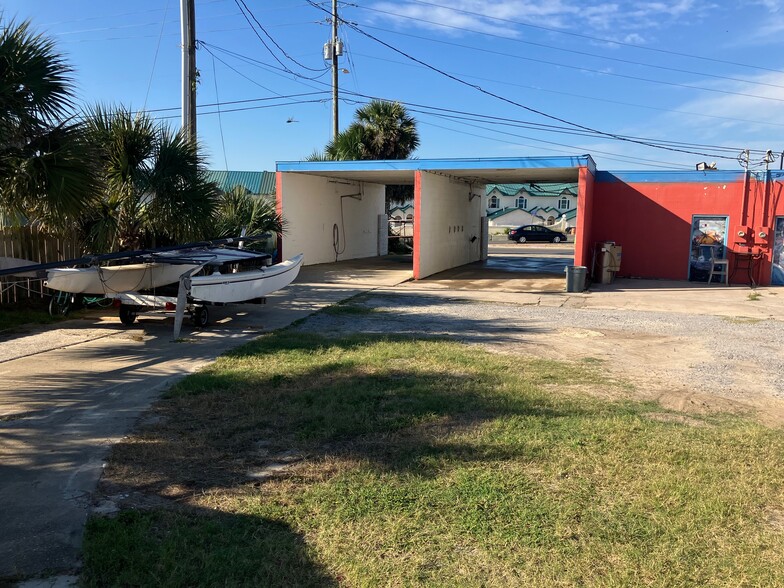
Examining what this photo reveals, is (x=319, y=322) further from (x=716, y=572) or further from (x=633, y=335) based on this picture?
Result: (x=716, y=572)

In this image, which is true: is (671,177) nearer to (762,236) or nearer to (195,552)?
(762,236)

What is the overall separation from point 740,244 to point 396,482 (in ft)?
59.4

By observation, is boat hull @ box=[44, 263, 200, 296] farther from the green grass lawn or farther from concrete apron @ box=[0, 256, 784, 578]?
the green grass lawn

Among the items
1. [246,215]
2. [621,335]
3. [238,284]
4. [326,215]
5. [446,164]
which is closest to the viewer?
[238,284]

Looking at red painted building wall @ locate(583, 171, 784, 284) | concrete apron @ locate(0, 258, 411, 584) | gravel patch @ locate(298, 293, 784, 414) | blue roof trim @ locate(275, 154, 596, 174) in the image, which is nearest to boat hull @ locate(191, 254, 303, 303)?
concrete apron @ locate(0, 258, 411, 584)

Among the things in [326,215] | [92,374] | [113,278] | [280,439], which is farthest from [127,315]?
[326,215]

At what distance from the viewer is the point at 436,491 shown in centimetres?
405

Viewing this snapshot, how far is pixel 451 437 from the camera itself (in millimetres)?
5039

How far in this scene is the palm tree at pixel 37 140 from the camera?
24.5ft

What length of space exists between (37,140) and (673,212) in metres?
17.7

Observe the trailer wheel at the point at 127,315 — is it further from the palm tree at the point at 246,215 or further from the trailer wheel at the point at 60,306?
the palm tree at the point at 246,215

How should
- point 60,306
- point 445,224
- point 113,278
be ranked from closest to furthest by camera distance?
point 113,278, point 60,306, point 445,224

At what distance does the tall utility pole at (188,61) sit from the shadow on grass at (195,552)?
12265mm

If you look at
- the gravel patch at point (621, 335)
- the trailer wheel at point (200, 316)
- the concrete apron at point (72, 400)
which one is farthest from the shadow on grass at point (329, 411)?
the trailer wheel at point (200, 316)
